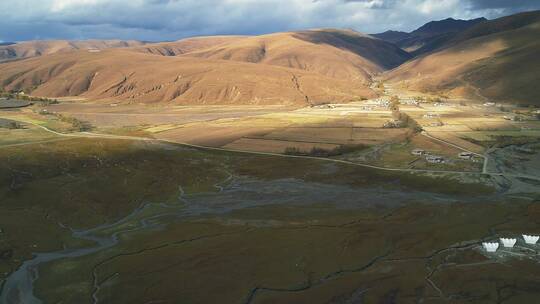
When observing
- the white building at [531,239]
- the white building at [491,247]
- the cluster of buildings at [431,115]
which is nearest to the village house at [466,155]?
the white building at [531,239]

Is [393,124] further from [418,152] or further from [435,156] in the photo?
[435,156]

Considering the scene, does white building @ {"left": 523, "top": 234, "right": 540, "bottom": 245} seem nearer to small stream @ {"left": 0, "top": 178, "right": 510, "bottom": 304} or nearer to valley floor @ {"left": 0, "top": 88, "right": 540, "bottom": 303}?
valley floor @ {"left": 0, "top": 88, "right": 540, "bottom": 303}

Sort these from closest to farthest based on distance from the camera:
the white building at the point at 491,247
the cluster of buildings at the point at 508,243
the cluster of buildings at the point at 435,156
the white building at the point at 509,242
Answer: the white building at the point at 491,247, the cluster of buildings at the point at 508,243, the white building at the point at 509,242, the cluster of buildings at the point at 435,156

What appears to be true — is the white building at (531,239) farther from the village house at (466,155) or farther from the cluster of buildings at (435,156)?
the village house at (466,155)

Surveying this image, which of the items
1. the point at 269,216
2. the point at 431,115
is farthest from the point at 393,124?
the point at 269,216

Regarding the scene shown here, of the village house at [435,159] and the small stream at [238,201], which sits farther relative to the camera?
the village house at [435,159]

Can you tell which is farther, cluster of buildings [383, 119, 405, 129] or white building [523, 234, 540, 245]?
cluster of buildings [383, 119, 405, 129]

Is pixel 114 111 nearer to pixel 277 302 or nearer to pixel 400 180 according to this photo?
pixel 400 180

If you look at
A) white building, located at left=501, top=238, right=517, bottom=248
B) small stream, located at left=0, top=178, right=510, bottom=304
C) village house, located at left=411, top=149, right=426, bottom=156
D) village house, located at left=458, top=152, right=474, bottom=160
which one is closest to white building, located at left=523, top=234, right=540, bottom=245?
white building, located at left=501, top=238, right=517, bottom=248
